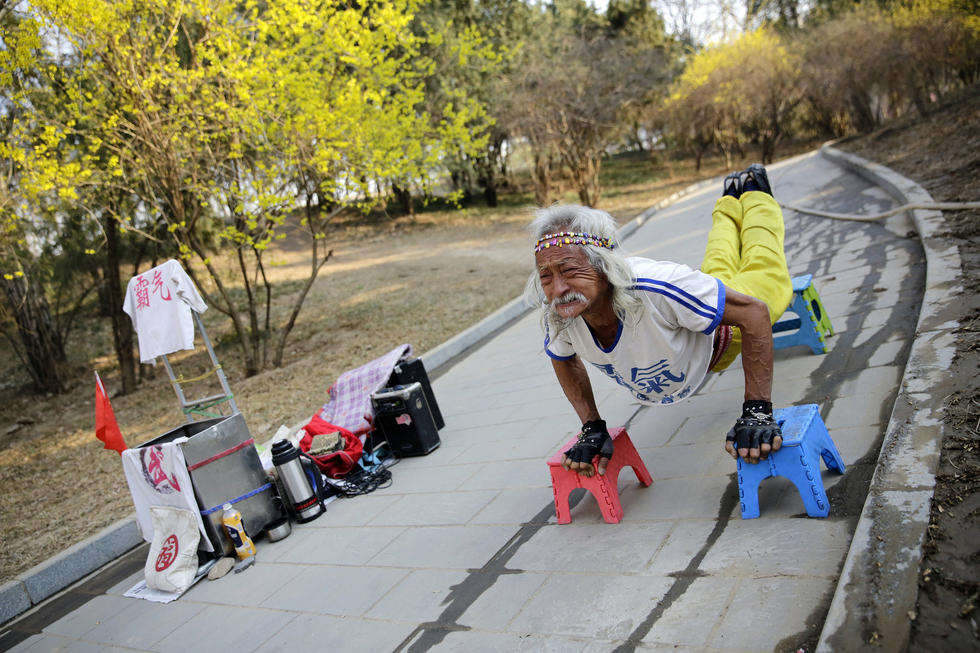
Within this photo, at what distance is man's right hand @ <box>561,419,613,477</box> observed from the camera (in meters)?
3.01

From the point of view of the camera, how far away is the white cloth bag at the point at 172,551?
12.5 feet

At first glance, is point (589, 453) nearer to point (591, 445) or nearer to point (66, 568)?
point (591, 445)

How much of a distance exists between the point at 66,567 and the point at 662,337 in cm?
414

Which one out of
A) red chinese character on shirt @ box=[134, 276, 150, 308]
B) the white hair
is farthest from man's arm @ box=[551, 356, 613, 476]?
red chinese character on shirt @ box=[134, 276, 150, 308]

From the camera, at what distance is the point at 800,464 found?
253 centimetres

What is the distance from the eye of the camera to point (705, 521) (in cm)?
279

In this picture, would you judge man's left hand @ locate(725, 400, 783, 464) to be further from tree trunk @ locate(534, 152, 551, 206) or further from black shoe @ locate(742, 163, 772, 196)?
tree trunk @ locate(534, 152, 551, 206)

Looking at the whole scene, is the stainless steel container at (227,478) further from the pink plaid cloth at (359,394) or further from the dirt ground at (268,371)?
the dirt ground at (268,371)

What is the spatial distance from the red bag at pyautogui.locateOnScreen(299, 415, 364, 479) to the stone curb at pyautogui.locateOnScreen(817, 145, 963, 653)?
3297 millimetres

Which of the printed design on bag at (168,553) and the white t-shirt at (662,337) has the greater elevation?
the white t-shirt at (662,337)

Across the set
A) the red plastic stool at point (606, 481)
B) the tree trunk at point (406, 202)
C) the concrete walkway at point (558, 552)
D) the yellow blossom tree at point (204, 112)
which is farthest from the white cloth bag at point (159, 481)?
the tree trunk at point (406, 202)

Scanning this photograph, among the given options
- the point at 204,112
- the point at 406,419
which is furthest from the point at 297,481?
the point at 204,112

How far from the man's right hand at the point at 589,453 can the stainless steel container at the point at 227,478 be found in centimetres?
207

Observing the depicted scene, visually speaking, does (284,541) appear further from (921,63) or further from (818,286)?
(921,63)
